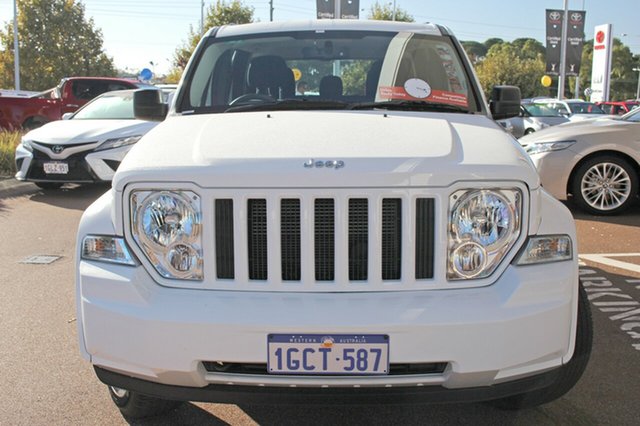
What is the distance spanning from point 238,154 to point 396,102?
1292mm

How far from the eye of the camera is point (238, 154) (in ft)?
8.00

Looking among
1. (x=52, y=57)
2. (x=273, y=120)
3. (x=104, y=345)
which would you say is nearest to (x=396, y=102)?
(x=273, y=120)

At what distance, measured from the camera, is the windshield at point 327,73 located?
11.5 ft

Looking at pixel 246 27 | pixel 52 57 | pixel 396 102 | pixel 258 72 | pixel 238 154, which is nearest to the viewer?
pixel 238 154

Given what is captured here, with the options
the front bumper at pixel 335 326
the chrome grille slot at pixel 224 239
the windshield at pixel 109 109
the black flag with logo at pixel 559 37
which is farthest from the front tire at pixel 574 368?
the black flag with logo at pixel 559 37

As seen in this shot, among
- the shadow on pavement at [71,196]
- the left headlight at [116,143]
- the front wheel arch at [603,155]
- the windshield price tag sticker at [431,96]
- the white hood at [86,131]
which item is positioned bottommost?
the shadow on pavement at [71,196]

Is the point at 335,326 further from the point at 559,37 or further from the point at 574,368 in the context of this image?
the point at 559,37

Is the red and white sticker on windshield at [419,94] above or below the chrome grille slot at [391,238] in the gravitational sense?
above

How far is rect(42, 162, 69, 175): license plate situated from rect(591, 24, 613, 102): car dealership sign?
3420 cm

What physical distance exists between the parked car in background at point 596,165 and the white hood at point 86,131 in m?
5.55

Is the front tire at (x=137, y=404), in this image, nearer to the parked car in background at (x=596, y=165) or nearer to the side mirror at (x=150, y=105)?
the side mirror at (x=150, y=105)

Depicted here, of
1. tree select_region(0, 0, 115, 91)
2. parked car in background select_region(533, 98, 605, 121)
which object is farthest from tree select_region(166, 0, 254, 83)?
parked car in background select_region(533, 98, 605, 121)

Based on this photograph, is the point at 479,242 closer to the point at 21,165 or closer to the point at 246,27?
the point at 246,27

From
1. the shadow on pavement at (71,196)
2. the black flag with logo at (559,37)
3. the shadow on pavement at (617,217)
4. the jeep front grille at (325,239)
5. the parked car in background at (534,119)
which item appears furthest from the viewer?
the black flag with logo at (559,37)
